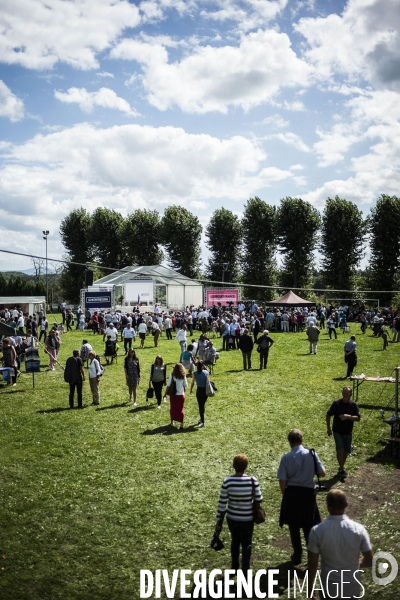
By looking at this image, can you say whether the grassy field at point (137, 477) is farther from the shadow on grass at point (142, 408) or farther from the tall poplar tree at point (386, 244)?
the tall poplar tree at point (386, 244)

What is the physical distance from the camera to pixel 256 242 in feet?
199

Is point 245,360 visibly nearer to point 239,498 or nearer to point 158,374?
point 158,374

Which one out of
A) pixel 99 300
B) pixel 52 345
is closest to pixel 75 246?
pixel 99 300

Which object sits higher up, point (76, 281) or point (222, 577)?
point (76, 281)

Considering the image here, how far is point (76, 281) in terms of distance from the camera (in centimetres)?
7069

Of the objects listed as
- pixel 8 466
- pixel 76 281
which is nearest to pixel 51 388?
pixel 8 466

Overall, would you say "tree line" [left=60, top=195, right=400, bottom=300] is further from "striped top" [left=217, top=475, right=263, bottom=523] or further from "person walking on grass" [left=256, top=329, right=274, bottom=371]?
"striped top" [left=217, top=475, right=263, bottom=523]

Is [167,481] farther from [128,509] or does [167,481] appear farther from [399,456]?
[399,456]

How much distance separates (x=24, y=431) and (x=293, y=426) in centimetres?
671

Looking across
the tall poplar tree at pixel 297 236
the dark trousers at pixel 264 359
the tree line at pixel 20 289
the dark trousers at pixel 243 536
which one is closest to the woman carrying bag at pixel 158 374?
the dark trousers at pixel 264 359

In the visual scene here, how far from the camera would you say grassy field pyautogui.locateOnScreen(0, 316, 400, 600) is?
7.02m

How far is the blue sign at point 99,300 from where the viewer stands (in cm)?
4322

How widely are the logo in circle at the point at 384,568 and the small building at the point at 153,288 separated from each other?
3778 cm

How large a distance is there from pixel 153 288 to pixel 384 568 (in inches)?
1588
